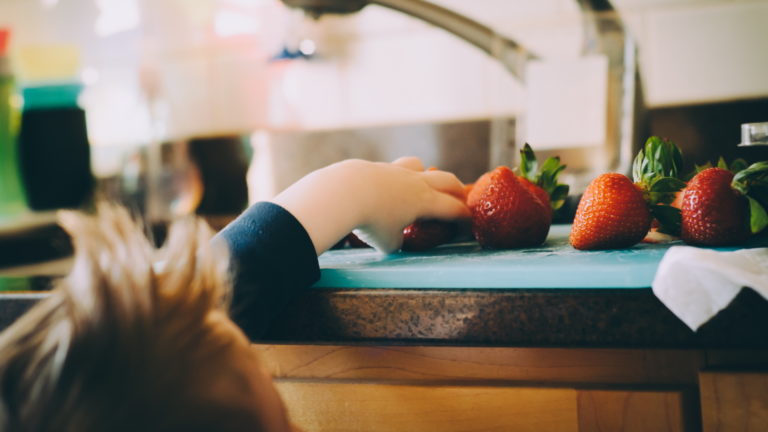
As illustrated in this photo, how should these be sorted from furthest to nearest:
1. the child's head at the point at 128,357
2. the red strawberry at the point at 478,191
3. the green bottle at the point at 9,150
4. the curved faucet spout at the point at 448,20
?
the green bottle at the point at 9,150
the curved faucet spout at the point at 448,20
the red strawberry at the point at 478,191
the child's head at the point at 128,357

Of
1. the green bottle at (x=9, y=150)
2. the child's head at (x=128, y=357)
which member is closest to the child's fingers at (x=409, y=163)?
the child's head at (x=128, y=357)

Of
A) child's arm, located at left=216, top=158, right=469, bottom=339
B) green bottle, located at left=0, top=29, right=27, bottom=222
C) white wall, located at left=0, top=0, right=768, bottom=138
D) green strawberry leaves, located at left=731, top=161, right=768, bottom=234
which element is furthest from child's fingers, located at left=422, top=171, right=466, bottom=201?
green bottle, located at left=0, top=29, right=27, bottom=222

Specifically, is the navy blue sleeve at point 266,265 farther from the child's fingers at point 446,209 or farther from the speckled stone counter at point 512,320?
the child's fingers at point 446,209

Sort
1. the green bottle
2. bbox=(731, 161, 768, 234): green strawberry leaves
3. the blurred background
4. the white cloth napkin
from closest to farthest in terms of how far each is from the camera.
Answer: the white cloth napkin, bbox=(731, 161, 768, 234): green strawberry leaves, the blurred background, the green bottle

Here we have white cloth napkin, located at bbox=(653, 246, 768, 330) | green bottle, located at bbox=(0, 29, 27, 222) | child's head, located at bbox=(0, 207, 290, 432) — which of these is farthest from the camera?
green bottle, located at bbox=(0, 29, 27, 222)

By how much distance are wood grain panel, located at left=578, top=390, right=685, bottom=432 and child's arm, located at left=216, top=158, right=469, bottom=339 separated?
22 cm

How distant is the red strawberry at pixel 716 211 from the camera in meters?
0.50

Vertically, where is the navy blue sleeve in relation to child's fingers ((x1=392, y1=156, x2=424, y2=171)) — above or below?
below

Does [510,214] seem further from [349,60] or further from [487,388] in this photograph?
[349,60]

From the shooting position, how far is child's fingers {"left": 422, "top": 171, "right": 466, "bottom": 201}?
0.62 meters

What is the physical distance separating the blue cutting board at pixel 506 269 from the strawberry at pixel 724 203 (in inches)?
1.4

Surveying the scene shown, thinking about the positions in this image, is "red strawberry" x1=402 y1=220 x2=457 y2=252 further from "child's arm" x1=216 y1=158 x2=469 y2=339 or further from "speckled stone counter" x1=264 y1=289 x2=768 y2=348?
"speckled stone counter" x1=264 y1=289 x2=768 y2=348

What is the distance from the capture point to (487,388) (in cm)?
46

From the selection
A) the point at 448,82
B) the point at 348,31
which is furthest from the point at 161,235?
the point at 448,82
